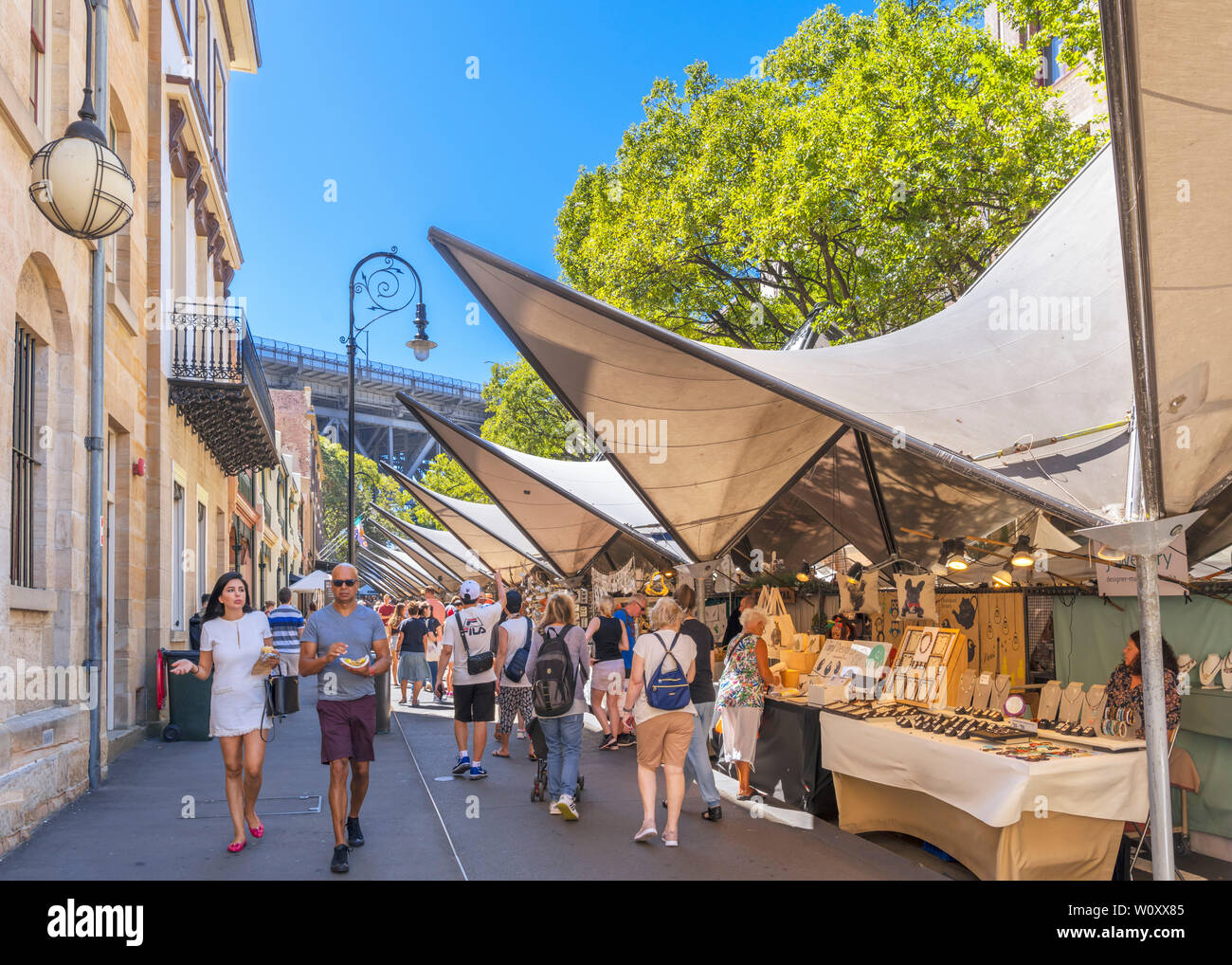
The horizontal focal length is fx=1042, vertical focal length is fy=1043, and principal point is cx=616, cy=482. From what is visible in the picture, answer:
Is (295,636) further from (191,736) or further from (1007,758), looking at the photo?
(1007,758)

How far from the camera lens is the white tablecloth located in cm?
606

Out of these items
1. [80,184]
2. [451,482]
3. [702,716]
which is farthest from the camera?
[451,482]

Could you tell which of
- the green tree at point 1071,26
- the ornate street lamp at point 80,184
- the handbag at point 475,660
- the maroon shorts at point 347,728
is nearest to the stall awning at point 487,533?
the handbag at point 475,660

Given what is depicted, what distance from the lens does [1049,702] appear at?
7.59 meters

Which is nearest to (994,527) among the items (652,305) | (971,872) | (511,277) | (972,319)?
(972,319)

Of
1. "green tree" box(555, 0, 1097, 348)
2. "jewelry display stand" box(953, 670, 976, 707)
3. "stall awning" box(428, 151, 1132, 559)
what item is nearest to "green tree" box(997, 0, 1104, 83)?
"green tree" box(555, 0, 1097, 348)

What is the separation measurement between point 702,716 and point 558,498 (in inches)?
408

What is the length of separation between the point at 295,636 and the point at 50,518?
5.06 meters

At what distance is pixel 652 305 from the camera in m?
23.7

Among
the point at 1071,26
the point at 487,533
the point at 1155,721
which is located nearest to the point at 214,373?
the point at 487,533

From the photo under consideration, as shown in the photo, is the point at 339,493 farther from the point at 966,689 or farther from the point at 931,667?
the point at 966,689

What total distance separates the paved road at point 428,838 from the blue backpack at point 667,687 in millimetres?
980

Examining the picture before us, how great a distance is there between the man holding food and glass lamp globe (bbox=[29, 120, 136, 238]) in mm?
2698

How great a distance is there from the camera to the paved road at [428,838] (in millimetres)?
6492
